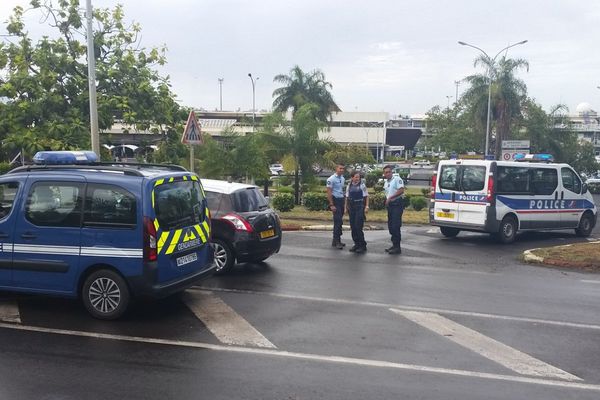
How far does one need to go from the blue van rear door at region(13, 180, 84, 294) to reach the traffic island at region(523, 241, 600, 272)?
8.68 m

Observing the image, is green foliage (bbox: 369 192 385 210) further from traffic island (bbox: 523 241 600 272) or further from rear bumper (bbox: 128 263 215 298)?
rear bumper (bbox: 128 263 215 298)

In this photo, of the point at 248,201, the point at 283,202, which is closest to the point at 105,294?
the point at 248,201

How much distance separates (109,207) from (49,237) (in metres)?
0.83

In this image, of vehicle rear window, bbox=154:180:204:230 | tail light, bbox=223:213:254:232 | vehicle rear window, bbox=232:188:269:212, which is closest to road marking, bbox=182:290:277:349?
vehicle rear window, bbox=154:180:204:230

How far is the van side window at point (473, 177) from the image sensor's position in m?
13.7

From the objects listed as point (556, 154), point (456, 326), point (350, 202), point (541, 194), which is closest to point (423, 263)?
point (350, 202)

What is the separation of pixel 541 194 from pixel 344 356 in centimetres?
1071

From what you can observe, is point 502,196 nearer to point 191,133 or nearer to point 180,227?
point 191,133

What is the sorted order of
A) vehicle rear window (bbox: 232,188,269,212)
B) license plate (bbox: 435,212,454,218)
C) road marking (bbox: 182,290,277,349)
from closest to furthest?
1. road marking (bbox: 182,290,277,349)
2. vehicle rear window (bbox: 232,188,269,212)
3. license plate (bbox: 435,212,454,218)

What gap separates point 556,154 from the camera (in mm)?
40469

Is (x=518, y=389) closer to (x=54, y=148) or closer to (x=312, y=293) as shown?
(x=312, y=293)

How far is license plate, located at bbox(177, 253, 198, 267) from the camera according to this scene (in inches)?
272

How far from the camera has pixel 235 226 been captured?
359 inches

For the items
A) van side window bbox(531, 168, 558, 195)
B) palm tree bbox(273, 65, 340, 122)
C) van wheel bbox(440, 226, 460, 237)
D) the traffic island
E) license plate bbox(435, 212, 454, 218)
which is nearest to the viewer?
the traffic island
